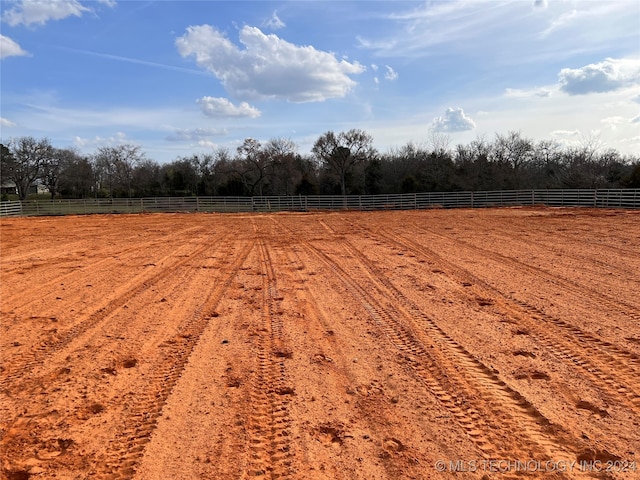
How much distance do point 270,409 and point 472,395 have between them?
1841 millimetres

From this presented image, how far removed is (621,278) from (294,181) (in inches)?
1828

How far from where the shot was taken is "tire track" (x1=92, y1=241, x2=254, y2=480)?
3.05 meters

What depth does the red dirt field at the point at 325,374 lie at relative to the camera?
10.1ft

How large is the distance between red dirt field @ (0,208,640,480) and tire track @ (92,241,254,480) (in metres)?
0.02

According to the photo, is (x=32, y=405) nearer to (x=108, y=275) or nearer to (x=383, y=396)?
A: (x=383, y=396)

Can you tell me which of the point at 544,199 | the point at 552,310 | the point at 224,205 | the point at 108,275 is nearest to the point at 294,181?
the point at 224,205

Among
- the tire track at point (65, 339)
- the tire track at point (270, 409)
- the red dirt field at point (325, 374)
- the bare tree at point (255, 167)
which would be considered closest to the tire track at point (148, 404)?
the red dirt field at point (325, 374)

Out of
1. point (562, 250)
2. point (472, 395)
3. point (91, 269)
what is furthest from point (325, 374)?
point (562, 250)

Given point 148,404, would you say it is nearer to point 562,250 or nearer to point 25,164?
point 562,250

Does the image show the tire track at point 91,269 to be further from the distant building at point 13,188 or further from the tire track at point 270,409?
the distant building at point 13,188

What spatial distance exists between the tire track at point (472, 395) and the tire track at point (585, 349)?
3.10ft

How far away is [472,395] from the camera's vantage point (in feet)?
12.7

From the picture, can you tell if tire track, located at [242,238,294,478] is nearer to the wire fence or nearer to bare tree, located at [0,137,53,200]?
the wire fence

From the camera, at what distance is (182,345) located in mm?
5285
